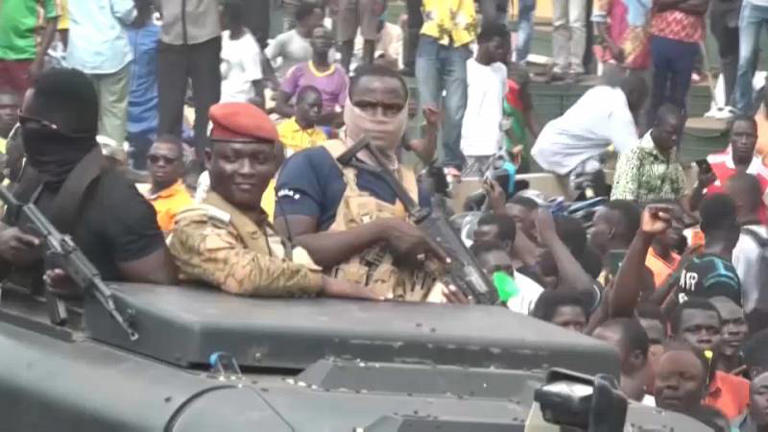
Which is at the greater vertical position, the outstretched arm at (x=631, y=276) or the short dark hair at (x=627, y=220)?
the outstretched arm at (x=631, y=276)

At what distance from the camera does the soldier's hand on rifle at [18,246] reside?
19.1 ft

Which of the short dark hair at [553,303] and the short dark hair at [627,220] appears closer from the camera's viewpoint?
the short dark hair at [553,303]

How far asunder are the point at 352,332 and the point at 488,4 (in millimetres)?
13228

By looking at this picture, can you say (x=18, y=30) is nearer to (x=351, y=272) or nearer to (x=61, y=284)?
(x=351, y=272)

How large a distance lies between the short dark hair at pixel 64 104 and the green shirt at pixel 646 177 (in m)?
7.96

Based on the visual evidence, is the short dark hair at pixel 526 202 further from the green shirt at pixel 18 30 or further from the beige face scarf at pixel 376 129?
the beige face scarf at pixel 376 129

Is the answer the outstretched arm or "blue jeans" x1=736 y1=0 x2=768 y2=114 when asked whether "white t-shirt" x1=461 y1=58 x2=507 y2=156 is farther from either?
the outstretched arm

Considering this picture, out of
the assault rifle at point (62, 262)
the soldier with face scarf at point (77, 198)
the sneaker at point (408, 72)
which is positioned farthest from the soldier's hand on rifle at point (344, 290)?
the sneaker at point (408, 72)

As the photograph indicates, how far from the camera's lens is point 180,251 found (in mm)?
5836

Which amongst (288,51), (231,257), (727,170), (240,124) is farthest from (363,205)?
(288,51)

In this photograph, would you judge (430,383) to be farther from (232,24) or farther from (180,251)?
(232,24)

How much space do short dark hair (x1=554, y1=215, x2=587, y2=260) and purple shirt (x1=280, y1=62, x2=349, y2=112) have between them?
4.33 meters

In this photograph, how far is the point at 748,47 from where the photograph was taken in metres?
16.8

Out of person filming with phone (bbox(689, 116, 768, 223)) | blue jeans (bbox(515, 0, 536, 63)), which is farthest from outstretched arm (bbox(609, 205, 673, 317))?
blue jeans (bbox(515, 0, 536, 63))
